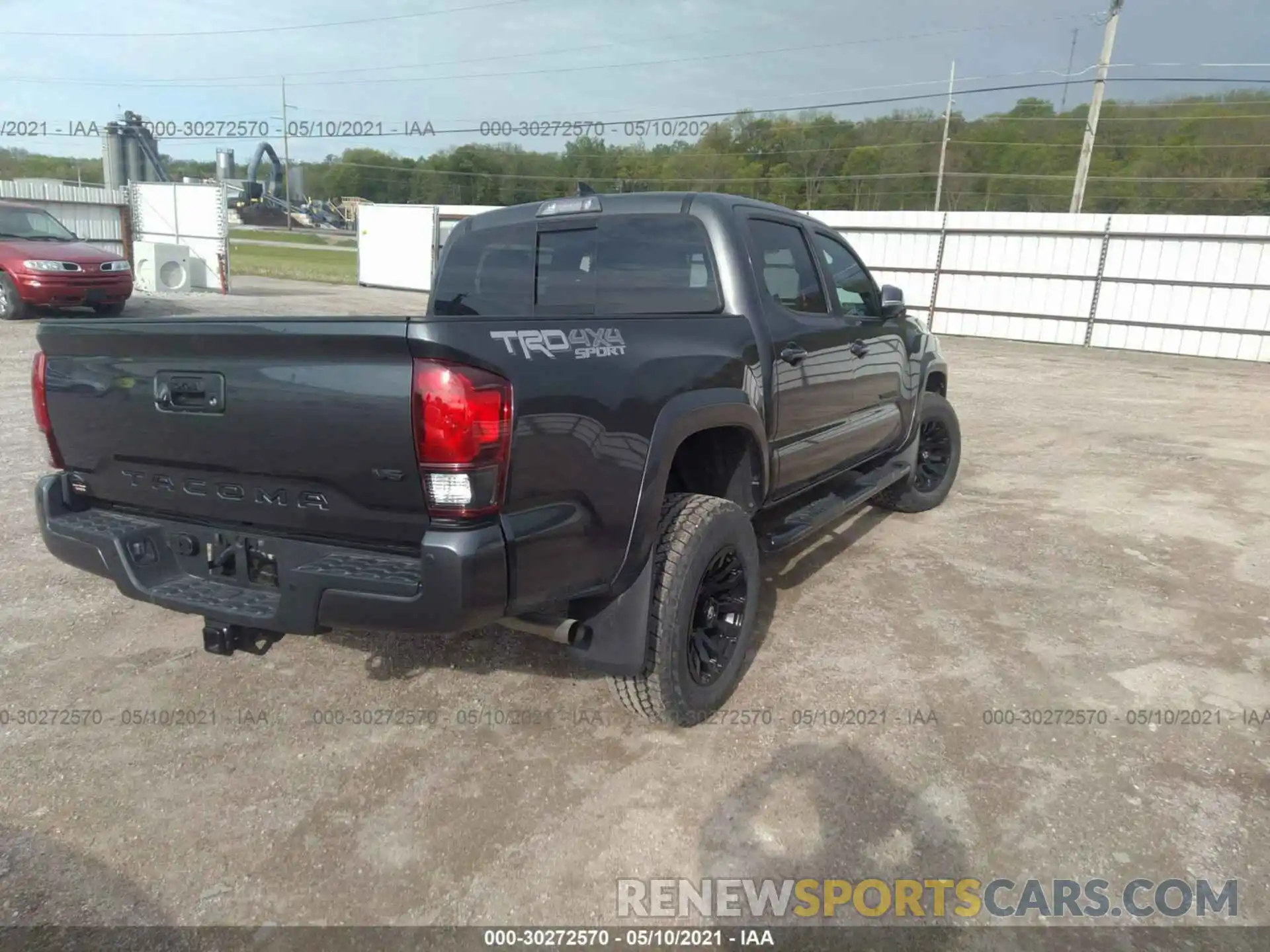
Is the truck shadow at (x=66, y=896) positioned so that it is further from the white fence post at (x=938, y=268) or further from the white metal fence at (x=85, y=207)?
the white metal fence at (x=85, y=207)

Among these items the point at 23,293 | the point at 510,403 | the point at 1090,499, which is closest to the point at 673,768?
the point at 510,403

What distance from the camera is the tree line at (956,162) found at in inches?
1665

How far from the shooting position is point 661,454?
108 inches

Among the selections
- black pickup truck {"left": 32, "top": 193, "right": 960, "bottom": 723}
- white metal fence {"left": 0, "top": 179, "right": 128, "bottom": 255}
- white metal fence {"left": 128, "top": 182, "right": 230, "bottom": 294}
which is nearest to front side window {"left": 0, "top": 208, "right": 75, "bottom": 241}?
white metal fence {"left": 0, "top": 179, "right": 128, "bottom": 255}

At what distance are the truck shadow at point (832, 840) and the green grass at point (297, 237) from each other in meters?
51.1

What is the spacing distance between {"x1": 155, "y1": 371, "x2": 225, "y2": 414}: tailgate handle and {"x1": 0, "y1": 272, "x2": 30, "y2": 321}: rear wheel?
12744 millimetres

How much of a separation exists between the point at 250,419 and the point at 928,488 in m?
4.83

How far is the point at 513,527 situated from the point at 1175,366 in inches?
621

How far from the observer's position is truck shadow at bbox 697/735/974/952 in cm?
227

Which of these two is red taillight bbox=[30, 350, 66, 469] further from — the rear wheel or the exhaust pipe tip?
the rear wheel

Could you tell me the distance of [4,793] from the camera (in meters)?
2.62

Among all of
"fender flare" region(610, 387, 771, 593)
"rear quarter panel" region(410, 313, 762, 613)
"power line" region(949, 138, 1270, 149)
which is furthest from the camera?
"power line" region(949, 138, 1270, 149)

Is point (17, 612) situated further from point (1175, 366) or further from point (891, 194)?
point (891, 194)

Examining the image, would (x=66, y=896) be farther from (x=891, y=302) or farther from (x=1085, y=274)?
(x=1085, y=274)
